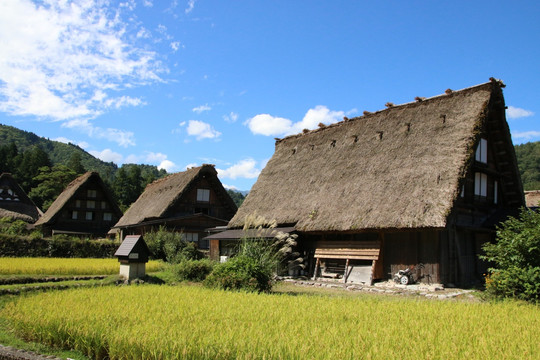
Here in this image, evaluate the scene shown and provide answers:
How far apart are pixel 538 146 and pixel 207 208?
122 ft

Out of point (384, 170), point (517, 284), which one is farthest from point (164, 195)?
point (517, 284)

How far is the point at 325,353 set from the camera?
4.22 m

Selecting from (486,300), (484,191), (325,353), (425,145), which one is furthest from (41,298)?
(484,191)

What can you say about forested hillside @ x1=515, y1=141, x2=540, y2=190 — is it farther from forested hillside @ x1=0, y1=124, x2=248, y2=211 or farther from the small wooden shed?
forested hillside @ x1=0, y1=124, x2=248, y2=211

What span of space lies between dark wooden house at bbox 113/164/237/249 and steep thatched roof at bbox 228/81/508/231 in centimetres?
738

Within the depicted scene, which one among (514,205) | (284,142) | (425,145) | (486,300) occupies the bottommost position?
(486,300)

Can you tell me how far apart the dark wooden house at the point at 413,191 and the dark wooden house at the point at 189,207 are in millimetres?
9267

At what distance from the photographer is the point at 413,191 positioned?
14078mm

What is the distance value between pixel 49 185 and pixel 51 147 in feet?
120

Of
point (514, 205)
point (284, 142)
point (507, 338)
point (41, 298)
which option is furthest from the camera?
point (284, 142)

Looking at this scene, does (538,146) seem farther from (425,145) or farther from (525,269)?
(525,269)

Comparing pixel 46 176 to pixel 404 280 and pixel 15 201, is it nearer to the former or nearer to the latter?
pixel 15 201

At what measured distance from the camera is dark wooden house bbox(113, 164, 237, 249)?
1074 inches

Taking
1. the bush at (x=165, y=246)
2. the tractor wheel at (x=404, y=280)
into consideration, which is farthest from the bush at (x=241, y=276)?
the bush at (x=165, y=246)
